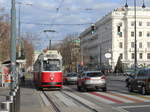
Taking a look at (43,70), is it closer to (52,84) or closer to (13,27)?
(52,84)

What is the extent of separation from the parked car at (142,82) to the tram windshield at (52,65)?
7267 mm

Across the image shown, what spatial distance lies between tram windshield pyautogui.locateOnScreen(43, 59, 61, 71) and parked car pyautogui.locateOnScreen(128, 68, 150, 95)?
23.8 ft

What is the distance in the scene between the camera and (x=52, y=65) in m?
30.6

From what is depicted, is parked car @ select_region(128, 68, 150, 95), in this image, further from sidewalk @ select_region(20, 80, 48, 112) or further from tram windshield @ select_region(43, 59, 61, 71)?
tram windshield @ select_region(43, 59, 61, 71)

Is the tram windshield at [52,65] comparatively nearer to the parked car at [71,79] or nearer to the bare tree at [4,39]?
the parked car at [71,79]

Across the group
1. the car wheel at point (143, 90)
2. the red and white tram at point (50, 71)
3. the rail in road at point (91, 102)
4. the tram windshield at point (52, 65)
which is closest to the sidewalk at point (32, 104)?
the rail in road at point (91, 102)

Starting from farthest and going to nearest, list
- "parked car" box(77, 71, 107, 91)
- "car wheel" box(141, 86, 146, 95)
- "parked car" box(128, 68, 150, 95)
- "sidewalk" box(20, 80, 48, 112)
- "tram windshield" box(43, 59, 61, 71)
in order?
"tram windshield" box(43, 59, 61, 71)
"parked car" box(77, 71, 107, 91)
"car wheel" box(141, 86, 146, 95)
"parked car" box(128, 68, 150, 95)
"sidewalk" box(20, 80, 48, 112)

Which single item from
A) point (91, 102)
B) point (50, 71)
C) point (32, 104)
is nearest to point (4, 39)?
point (50, 71)

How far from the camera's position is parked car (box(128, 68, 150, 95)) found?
876 inches

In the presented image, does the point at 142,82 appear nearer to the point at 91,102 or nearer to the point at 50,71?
the point at 91,102

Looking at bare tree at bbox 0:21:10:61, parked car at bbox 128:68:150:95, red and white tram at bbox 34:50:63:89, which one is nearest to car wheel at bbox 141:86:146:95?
parked car at bbox 128:68:150:95

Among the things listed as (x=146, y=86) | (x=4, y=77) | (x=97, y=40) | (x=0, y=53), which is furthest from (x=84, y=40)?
(x=146, y=86)

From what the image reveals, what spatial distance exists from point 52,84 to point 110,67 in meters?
84.6

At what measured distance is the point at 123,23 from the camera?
11594cm
